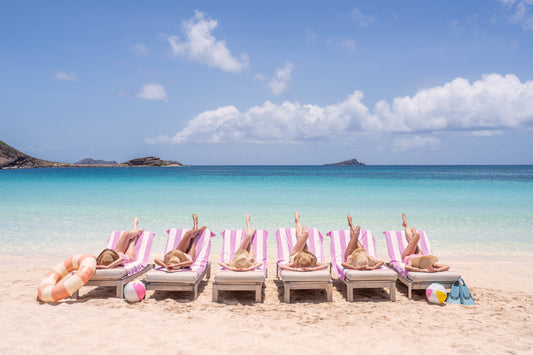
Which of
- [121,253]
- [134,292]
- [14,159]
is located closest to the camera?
[134,292]

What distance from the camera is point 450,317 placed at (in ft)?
16.2

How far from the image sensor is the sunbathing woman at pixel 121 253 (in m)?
5.74

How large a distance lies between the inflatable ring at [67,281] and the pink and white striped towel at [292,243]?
3.11 metres

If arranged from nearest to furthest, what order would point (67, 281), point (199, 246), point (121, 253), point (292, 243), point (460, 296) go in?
point (67, 281) < point (460, 296) < point (121, 253) < point (199, 246) < point (292, 243)

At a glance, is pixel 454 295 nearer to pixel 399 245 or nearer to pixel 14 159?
pixel 399 245

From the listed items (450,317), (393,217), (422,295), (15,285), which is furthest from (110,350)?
(393,217)

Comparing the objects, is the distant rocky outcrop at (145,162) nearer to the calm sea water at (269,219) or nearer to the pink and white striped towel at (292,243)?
the calm sea water at (269,219)

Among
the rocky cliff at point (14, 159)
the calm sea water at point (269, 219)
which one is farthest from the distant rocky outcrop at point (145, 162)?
the calm sea water at point (269, 219)

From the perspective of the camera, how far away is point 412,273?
18.6 ft

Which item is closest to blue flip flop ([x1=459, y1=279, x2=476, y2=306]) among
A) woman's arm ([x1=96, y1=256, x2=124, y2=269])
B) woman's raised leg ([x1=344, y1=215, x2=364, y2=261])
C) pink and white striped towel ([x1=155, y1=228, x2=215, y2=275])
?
woman's raised leg ([x1=344, y1=215, x2=364, y2=261])

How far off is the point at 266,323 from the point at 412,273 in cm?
256

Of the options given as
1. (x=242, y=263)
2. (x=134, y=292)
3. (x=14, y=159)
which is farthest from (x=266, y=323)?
(x=14, y=159)

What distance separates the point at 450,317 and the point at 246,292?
308cm

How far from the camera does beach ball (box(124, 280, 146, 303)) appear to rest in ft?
17.5
